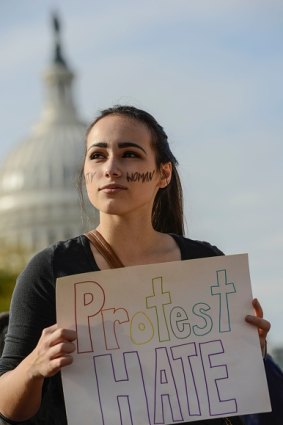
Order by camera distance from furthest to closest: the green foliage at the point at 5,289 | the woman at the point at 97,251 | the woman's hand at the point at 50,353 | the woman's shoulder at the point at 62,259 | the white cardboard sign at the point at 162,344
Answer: the green foliage at the point at 5,289 < the woman's shoulder at the point at 62,259 < the white cardboard sign at the point at 162,344 < the woman at the point at 97,251 < the woman's hand at the point at 50,353

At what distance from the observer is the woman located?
16.6 feet

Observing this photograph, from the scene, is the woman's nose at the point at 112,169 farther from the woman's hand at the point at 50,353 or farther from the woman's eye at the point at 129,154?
the woman's hand at the point at 50,353

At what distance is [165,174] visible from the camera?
18.9 ft

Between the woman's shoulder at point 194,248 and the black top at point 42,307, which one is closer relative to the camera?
the black top at point 42,307

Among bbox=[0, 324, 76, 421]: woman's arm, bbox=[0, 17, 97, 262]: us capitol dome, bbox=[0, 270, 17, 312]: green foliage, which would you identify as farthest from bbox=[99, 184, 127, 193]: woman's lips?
bbox=[0, 17, 97, 262]: us capitol dome

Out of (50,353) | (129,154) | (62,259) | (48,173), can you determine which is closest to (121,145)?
(129,154)

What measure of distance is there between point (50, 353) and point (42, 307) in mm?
398

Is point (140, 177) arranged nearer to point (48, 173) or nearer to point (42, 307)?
point (42, 307)

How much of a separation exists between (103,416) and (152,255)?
68cm

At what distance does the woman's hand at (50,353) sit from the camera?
4.92 m

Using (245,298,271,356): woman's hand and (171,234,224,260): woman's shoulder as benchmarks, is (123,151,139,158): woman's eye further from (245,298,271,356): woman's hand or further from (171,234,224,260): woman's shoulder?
(245,298,271,356): woman's hand

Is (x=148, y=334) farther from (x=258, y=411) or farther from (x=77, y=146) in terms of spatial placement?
(x=77, y=146)

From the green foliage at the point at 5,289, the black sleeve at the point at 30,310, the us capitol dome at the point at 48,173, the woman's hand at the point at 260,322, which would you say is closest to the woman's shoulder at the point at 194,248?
the woman's hand at the point at 260,322

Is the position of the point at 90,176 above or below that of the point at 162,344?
above
